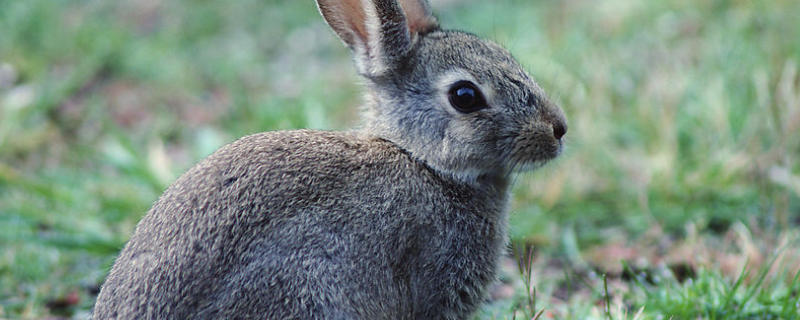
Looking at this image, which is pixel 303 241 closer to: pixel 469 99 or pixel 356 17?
pixel 469 99

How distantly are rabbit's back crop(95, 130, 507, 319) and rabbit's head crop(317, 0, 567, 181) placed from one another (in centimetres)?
20

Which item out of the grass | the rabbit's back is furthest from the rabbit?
the grass

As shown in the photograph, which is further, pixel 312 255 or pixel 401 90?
pixel 401 90

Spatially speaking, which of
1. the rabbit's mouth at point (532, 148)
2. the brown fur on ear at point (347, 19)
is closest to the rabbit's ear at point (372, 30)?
the brown fur on ear at point (347, 19)

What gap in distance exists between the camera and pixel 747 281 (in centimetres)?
422

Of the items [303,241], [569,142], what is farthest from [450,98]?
[303,241]

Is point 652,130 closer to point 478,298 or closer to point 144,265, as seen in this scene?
point 478,298

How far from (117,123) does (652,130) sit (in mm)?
4763

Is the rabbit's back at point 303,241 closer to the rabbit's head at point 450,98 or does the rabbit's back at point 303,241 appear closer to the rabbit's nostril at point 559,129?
the rabbit's head at point 450,98

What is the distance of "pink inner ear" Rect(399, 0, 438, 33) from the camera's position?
4.31 meters

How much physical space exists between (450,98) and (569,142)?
1032 mm

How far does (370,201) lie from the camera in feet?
11.1

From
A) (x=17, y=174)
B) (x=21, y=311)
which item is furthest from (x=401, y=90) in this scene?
(x=17, y=174)

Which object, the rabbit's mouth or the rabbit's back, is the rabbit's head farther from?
the rabbit's back
